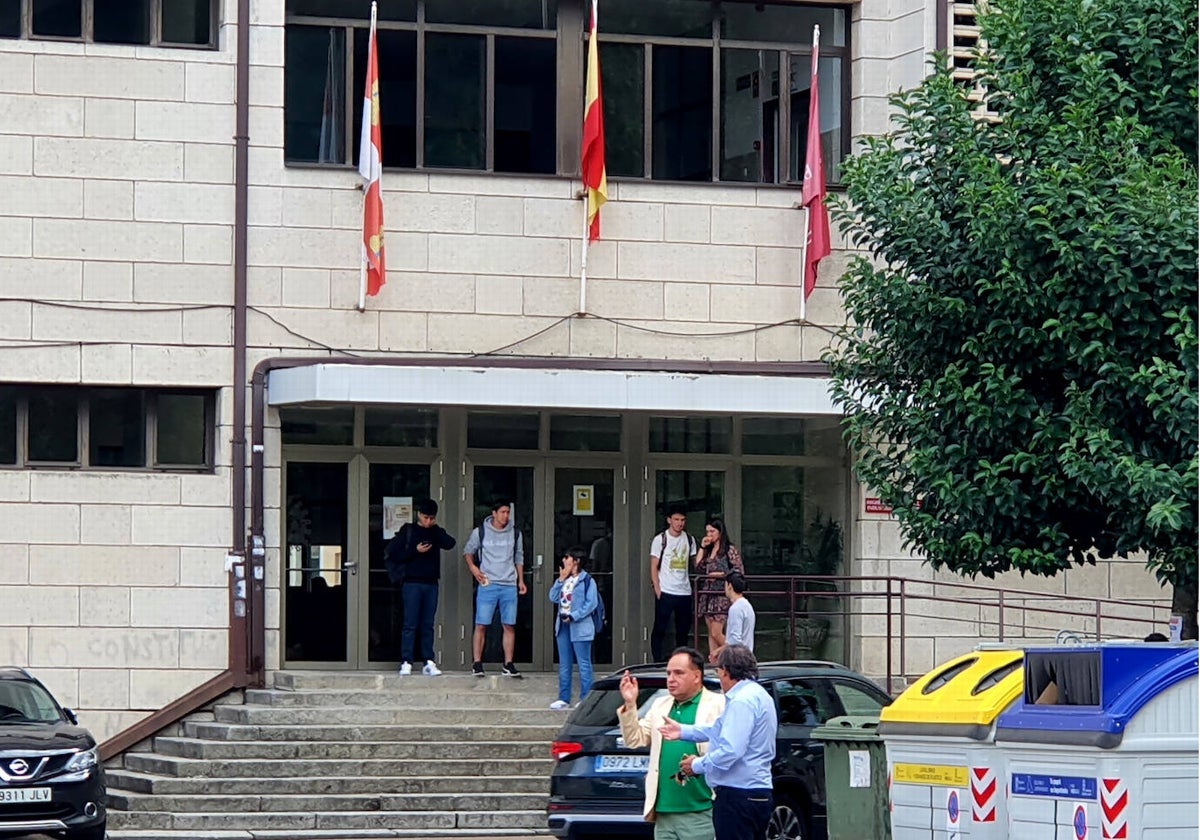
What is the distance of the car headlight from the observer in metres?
16.7

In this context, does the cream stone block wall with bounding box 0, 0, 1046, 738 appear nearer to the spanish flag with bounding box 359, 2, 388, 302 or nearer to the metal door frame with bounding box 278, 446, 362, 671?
the spanish flag with bounding box 359, 2, 388, 302

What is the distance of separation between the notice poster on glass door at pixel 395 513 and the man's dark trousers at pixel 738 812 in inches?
442

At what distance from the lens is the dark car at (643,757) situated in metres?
15.1

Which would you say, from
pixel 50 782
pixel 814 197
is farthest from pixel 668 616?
pixel 50 782

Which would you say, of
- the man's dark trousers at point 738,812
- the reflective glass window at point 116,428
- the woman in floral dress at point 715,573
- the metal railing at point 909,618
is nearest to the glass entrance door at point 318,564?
the reflective glass window at point 116,428

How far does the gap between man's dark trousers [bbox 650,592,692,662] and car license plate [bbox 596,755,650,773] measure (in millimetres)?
6412

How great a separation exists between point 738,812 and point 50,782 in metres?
7.20

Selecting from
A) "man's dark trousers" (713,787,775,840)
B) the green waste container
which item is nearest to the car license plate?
the green waste container

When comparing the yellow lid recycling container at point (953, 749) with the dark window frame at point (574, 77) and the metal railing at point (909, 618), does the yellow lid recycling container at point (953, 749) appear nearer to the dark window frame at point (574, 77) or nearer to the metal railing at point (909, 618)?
the metal railing at point (909, 618)

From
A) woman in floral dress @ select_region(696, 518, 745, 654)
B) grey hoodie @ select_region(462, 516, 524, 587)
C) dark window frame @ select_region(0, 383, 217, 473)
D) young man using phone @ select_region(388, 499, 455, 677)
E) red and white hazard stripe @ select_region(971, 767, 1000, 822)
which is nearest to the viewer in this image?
red and white hazard stripe @ select_region(971, 767, 1000, 822)

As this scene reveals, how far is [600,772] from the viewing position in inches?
595

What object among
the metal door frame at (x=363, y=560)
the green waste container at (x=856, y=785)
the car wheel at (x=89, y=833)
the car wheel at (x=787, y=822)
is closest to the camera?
the green waste container at (x=856, y=785)

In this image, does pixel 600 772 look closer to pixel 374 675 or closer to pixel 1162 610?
pixel 374 675

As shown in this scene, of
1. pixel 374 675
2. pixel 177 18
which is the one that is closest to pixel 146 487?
pixel 374 675
